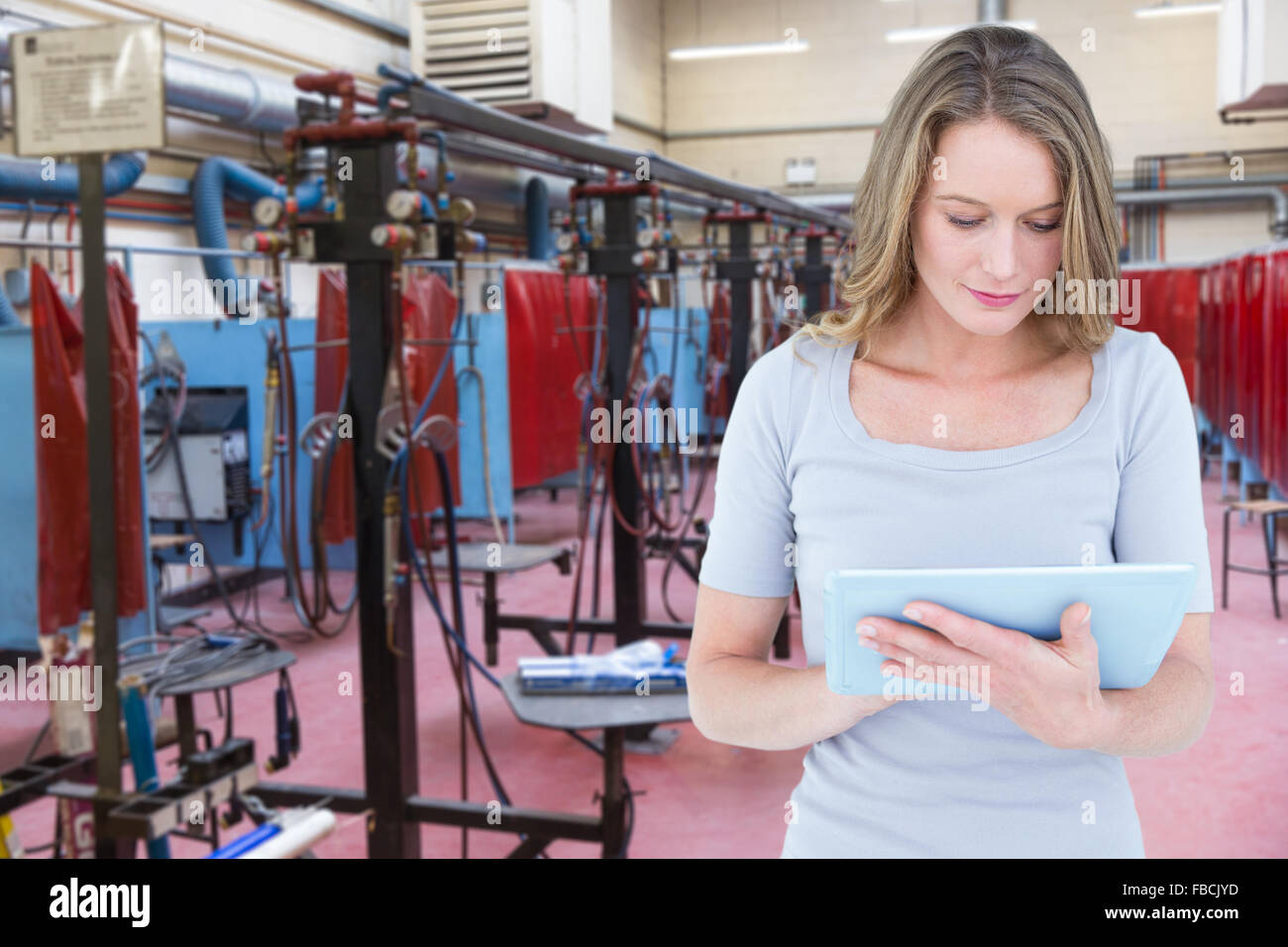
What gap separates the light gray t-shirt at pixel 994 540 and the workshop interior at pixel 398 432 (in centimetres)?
33

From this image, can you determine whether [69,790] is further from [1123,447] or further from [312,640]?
[312,640]

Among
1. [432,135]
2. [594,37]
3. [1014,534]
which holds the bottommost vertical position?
[1014,534]

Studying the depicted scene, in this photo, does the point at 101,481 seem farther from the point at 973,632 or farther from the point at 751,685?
the point at 973,632

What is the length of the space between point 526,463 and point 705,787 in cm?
413

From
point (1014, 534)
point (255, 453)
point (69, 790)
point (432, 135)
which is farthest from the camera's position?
point (255, 453)

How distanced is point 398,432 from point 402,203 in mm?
480

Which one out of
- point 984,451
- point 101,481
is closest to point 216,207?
point 101,481

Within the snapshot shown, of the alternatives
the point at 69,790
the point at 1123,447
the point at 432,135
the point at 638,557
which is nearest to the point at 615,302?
the point at 638,557

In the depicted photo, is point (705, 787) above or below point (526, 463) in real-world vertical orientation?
→ below

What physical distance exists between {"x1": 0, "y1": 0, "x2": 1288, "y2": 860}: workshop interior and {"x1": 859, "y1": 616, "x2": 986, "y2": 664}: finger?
0.50 meters

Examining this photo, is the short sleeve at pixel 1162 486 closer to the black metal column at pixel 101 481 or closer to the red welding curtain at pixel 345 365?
the black metal column at pixel 101 481

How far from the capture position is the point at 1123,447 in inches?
38.8

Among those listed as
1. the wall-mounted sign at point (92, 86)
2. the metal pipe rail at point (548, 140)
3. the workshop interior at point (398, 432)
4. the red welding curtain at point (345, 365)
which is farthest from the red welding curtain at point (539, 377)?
the wall-mounted sign at point (92, 86)

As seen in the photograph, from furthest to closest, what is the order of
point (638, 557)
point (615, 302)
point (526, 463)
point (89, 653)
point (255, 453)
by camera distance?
1. point (526, 463)
2. point (255, 453)
3. point (638, 557)
4. point (615, 302)
5. point (89, 653)
